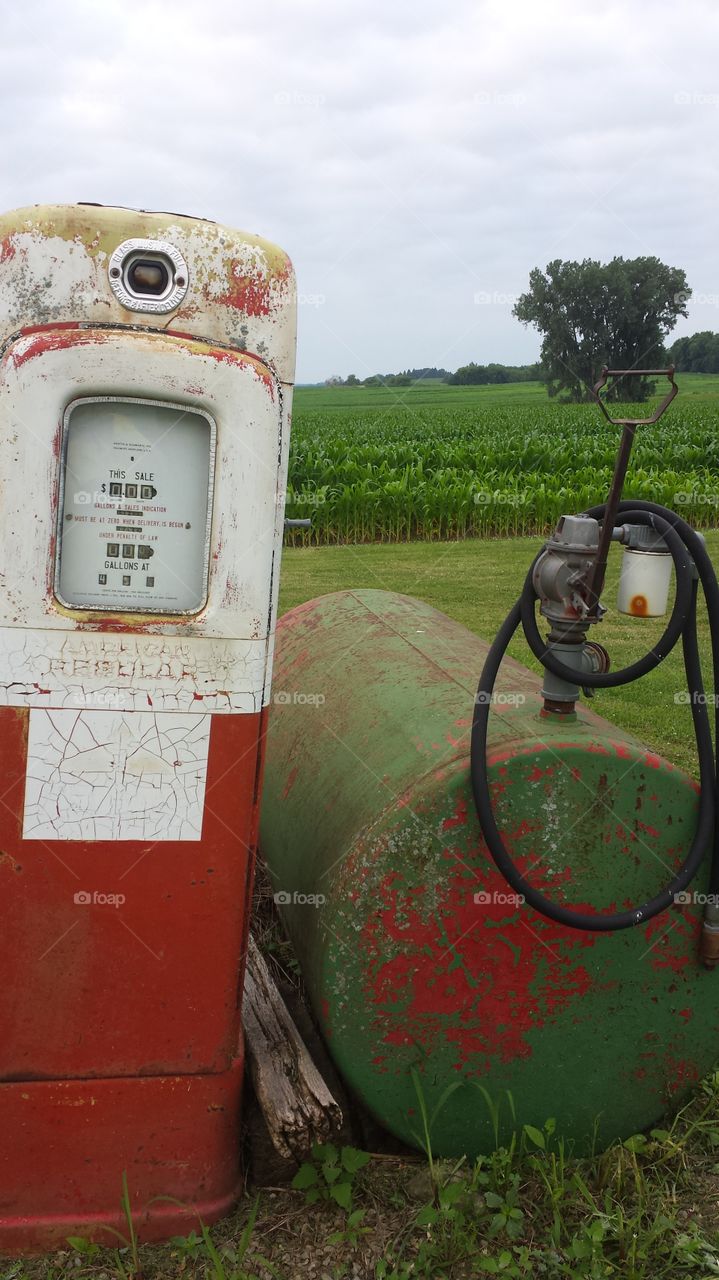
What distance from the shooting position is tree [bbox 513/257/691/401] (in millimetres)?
40969

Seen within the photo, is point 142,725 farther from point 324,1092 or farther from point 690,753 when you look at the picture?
point 690,753

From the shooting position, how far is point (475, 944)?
8.59ft

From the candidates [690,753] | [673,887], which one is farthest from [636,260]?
[673,887]

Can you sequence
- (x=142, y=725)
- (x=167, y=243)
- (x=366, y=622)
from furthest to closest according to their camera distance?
(x=366, y=622)
(x=142, y=725)
(x=167, y=243)

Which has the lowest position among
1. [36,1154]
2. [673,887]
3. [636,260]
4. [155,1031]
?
[36,1154]

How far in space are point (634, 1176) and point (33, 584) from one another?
2.05m

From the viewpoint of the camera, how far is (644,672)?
2.62 meters
